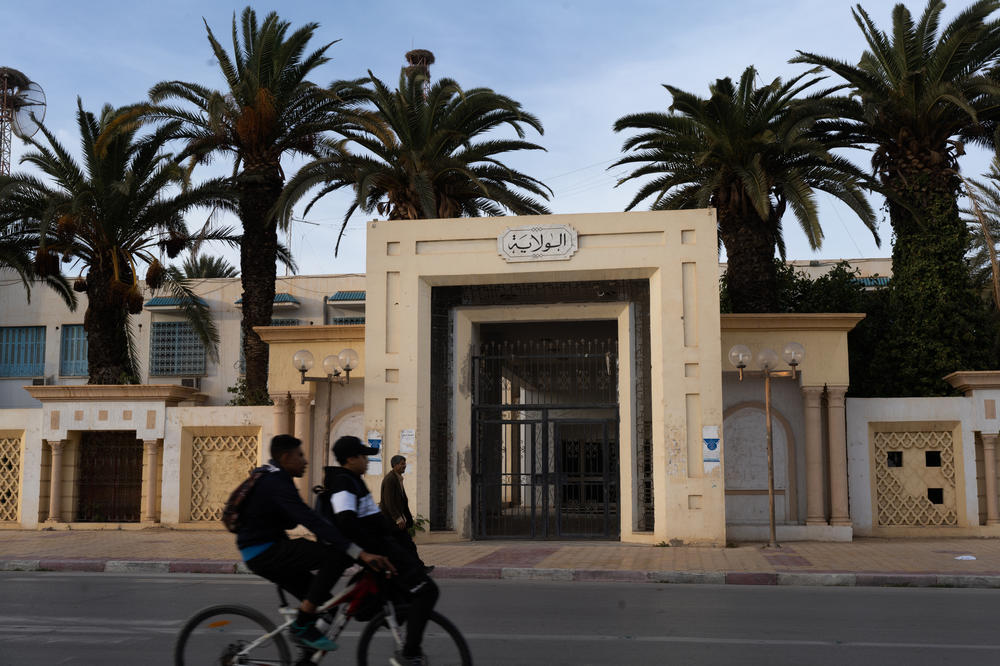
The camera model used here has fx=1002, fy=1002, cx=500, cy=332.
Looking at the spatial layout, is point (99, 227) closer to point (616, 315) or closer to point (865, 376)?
point (616, 315)

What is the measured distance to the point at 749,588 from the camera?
12.3 metres

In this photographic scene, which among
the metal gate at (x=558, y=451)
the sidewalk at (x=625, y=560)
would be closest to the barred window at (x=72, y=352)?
the sidewalk at (x=625, y=560)

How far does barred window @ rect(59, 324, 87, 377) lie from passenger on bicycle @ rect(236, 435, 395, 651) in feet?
127

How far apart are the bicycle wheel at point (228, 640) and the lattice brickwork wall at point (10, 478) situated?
17.6 metres

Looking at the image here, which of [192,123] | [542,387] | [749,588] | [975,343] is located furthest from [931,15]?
[192,123]

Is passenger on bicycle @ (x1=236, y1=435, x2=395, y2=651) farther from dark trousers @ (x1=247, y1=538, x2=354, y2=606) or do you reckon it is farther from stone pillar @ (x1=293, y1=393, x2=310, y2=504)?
stone pillar @ (x1=293, y1=393, x2=310, y2=504)

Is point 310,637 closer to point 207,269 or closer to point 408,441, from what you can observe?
point 408,441

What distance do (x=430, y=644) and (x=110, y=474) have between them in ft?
58.0

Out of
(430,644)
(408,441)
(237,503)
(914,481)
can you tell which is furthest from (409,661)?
(914,481)

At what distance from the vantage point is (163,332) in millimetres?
41562

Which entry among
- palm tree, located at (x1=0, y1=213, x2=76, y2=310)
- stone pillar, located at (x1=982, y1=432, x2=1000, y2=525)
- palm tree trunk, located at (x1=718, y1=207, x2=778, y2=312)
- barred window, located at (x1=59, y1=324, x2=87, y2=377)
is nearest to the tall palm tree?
palm tree, located at (x1=0, y1=213, x2=76, y2=310)

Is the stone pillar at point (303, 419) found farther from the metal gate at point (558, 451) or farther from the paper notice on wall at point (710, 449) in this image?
the paper notice on wall at point (710, 449)

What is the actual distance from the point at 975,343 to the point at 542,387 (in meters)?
9.26

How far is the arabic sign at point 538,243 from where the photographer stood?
1791cm
